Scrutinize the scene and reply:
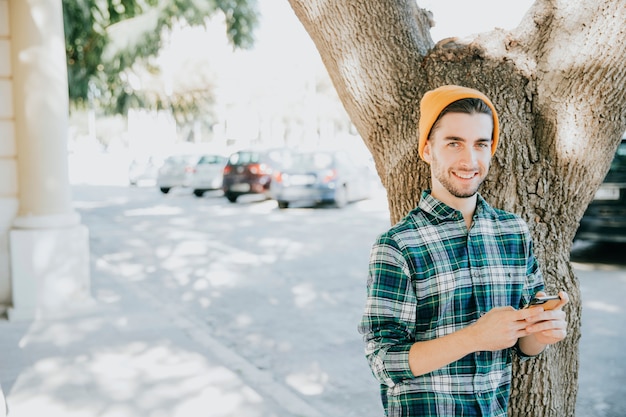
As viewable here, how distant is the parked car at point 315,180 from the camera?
723 inches

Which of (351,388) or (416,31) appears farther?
(351,388)

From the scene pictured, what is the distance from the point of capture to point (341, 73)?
3.00 metres

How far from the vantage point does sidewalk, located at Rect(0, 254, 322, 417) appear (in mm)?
4750

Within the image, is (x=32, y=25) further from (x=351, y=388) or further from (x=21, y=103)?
(x=351, y=388)

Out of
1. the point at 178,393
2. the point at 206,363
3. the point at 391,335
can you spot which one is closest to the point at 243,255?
the point at 206,363

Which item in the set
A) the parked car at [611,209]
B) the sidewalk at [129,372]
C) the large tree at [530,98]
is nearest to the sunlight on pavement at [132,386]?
the sidewalk at [129,372]

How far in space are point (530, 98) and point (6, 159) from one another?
6.31 m

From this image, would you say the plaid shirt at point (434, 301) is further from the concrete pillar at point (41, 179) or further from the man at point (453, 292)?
the concrete pillar at point (41, 179)

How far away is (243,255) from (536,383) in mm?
8775

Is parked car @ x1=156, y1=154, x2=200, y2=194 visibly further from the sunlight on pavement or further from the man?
the man

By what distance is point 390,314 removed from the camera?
1.92 metres

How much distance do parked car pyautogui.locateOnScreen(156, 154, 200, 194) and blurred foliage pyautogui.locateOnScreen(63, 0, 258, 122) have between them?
29.6 feet

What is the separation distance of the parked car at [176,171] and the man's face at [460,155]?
23392mm

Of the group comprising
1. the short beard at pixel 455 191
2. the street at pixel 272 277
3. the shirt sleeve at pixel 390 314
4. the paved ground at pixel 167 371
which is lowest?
the street at pixel 272 277
